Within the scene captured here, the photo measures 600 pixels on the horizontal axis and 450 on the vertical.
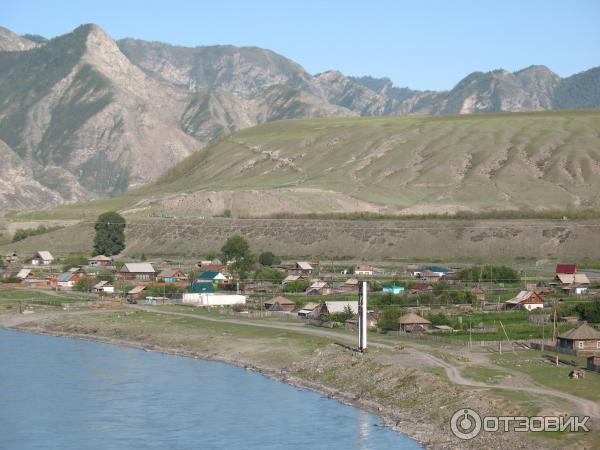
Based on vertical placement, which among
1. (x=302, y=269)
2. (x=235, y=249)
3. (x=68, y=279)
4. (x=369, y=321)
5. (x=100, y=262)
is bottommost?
(x=369, y=321)

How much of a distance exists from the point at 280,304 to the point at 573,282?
25.3 meters

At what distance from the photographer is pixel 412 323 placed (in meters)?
73.0

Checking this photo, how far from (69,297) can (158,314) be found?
18222 mm

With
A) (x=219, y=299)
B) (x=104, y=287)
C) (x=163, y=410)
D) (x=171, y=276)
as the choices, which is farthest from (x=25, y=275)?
(x=163, y=410)

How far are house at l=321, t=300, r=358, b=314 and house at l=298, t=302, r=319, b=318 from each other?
5.54 ft

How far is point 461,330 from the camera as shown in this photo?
72000 mm

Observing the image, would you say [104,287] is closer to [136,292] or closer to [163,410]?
[136,292]

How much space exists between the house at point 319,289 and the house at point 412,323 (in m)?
23.7

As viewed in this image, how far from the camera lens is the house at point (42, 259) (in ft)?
455

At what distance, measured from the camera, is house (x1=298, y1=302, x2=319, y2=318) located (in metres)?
84.4

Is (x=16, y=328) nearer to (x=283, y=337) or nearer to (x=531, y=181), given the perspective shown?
(x=283, y=337)

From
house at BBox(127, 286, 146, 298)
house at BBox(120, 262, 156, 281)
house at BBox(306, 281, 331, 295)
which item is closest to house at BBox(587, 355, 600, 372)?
house at BBox(306, 281, 331, 295)

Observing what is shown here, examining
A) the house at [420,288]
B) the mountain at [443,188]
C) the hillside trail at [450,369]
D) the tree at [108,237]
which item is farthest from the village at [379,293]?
the mountain at [443,188]

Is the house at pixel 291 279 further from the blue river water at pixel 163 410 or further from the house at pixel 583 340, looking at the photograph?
the house at pixel 583 340
